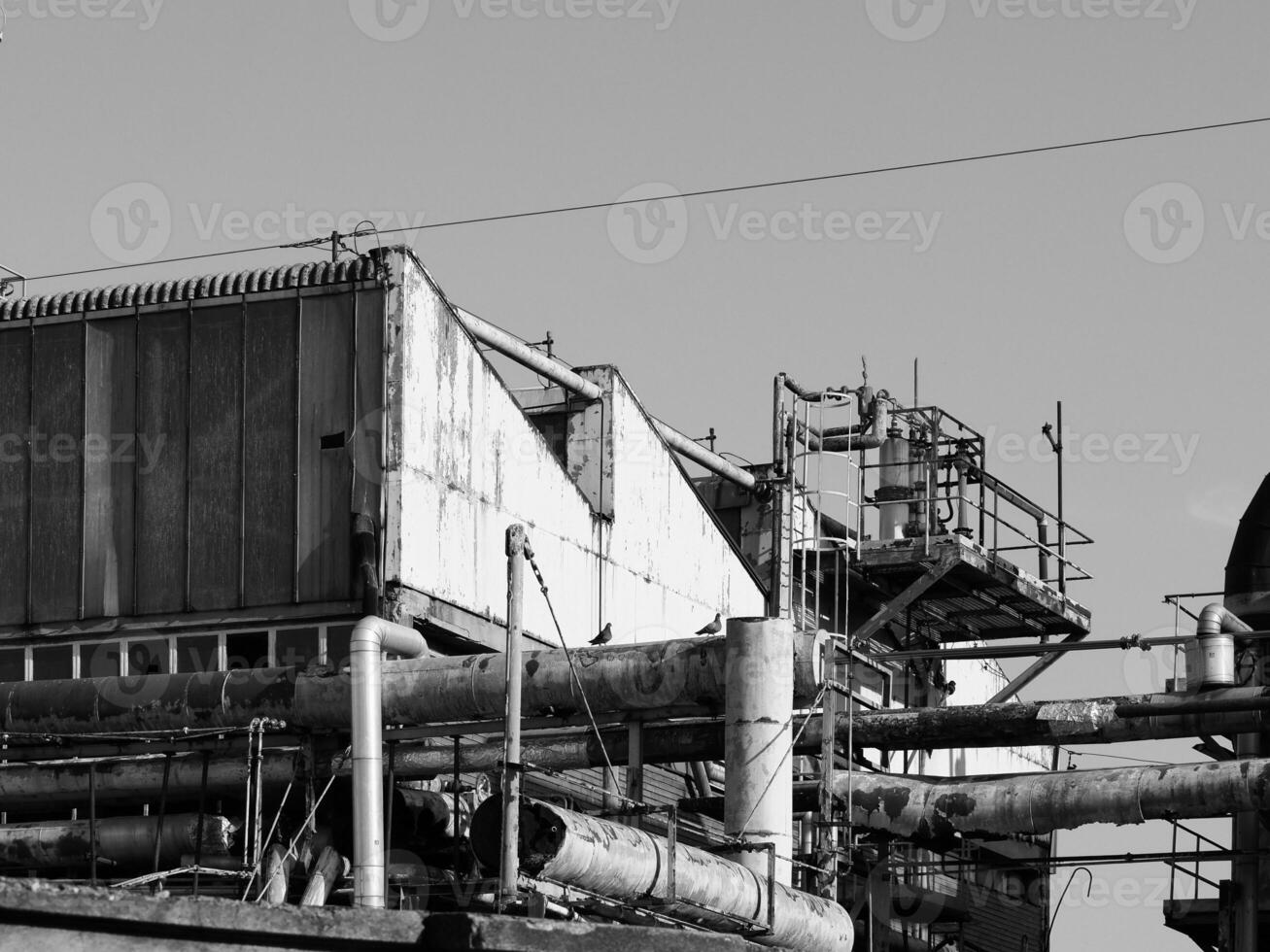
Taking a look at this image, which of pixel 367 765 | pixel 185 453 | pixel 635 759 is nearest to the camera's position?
pixel 367 765

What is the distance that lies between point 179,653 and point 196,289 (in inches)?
169

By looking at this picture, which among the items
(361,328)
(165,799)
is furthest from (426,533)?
(165,799)

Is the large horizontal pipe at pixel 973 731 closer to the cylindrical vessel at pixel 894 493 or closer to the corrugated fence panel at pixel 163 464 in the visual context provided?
the corrugated fence panel at pixel 163 464

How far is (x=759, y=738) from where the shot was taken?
1748 centimetres

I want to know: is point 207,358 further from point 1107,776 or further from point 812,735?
point 1107,776

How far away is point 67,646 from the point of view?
22.8 m

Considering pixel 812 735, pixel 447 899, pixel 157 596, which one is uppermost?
pixel 157 596

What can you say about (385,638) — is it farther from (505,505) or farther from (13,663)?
(13,663)

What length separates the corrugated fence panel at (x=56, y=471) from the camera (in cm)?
2306

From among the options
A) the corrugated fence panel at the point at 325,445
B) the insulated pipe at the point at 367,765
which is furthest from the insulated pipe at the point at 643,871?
the corrugated fence panel at the point at 325,445

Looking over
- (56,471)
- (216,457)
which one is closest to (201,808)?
(216,457)

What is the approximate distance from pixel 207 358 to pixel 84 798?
5.37 m

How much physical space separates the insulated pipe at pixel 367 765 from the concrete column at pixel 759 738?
3099 mm

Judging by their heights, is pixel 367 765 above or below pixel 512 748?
below
